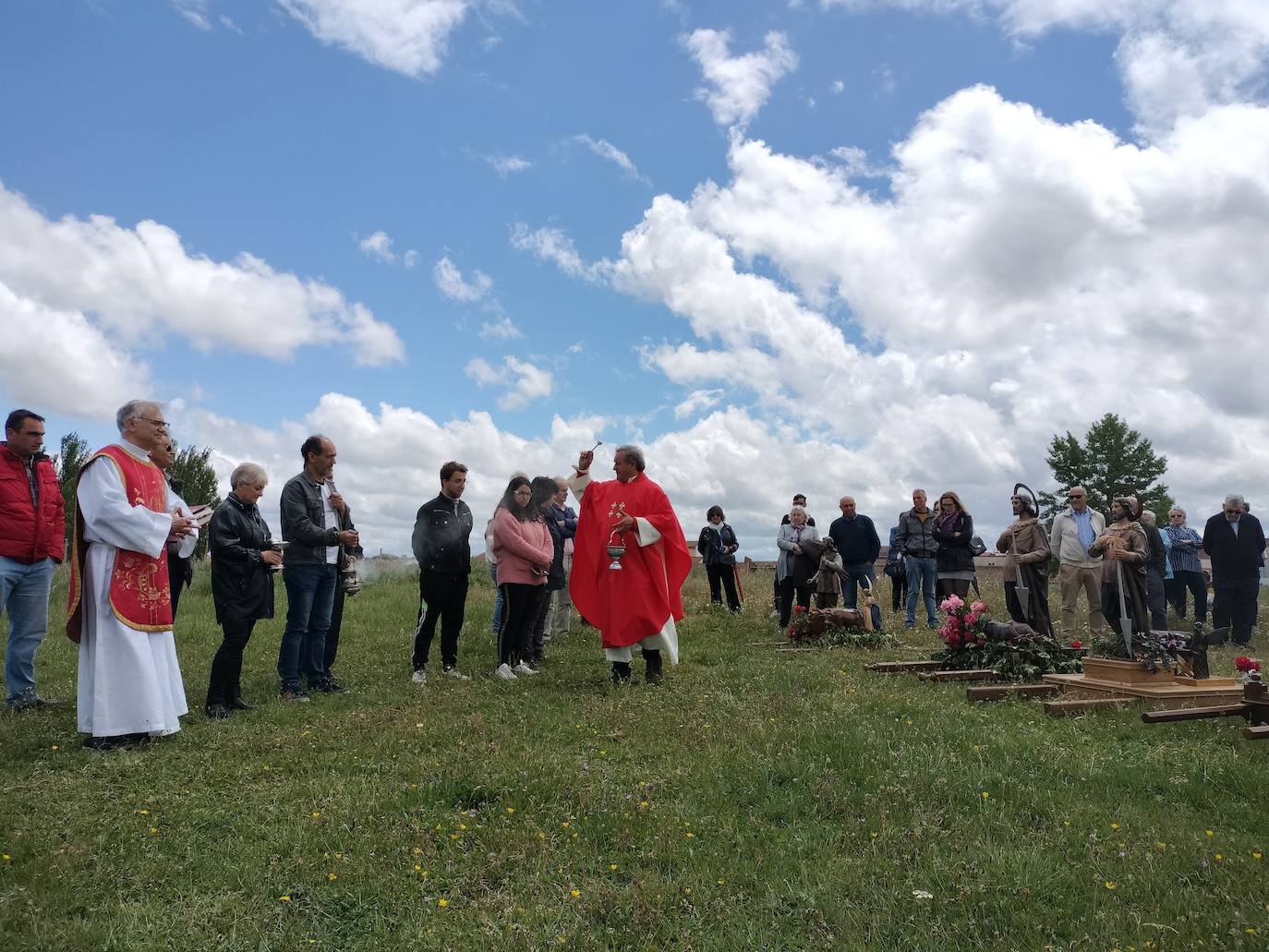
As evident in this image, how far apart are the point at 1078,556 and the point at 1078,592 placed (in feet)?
1.67

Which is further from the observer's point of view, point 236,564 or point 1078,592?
point 1078,592

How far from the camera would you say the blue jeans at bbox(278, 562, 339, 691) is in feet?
26.7

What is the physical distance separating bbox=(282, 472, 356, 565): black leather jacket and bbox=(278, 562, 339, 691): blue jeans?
3.9 inches

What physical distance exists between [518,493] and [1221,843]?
6844mm

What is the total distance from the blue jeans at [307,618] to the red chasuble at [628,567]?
2.49 meters

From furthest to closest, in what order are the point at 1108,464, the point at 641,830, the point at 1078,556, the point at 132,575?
the point at 1108,464, the point at 1078,556, the point at 132,575, the point at 641,830

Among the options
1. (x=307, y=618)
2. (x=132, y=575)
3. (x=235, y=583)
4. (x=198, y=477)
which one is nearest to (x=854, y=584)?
(x=307, y=618)

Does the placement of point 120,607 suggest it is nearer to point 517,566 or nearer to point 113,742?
point 113,742

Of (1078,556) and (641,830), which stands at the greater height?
(1078,556)

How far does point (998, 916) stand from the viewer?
12.6 feet

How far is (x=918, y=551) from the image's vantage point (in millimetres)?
13758

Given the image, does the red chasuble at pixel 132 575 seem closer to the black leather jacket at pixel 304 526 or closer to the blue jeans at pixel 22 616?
the black leather jacket at pixel 304 526

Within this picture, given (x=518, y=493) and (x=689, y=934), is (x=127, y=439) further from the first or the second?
(x=689, y=934)

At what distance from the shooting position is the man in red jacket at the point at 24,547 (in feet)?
25.9
